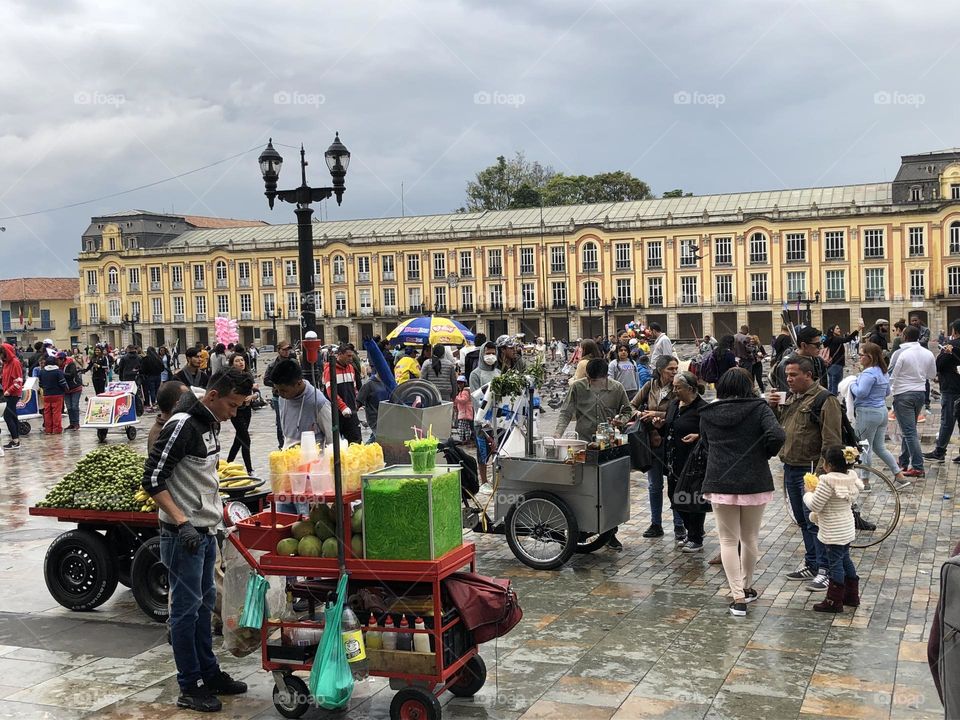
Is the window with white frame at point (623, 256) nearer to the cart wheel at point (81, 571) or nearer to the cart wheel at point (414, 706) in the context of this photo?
the cart wheel at point (81, 571)

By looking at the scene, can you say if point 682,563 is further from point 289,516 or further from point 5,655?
point 5,655

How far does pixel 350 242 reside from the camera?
86.2 m

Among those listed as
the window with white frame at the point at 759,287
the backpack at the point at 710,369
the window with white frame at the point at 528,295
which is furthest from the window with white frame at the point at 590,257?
the backpack at the point at 710,369

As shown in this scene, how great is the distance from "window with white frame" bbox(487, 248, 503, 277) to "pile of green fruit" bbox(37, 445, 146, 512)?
7356cm

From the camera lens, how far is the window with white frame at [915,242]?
6819 cm

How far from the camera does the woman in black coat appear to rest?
8734 mm

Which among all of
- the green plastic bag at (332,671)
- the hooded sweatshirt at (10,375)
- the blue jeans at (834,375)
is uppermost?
the hooded sweatshirt at (10,375)

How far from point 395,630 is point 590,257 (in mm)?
73475

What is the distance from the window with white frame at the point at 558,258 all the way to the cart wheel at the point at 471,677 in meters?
73.3

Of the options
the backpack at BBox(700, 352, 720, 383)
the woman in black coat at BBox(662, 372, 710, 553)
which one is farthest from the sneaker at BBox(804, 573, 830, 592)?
the backpack at BBox(700, 352, 720, 383)

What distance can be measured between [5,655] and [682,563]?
17.5 feet

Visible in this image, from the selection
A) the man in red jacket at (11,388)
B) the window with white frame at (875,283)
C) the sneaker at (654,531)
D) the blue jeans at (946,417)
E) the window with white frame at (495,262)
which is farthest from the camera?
the window with white frame at (495,262)

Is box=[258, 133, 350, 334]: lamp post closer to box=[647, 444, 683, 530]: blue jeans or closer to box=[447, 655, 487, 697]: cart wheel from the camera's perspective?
box=[647, 444, 683, 530]: blue jeans

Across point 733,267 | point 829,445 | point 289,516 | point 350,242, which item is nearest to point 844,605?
point 829,445
